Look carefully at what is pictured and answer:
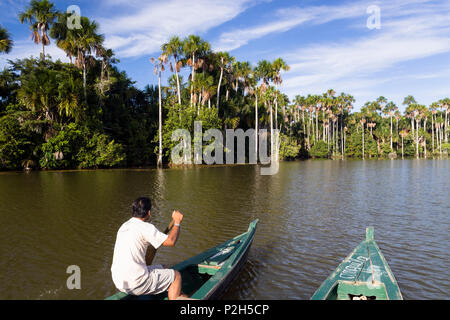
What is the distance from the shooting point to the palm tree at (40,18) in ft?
111

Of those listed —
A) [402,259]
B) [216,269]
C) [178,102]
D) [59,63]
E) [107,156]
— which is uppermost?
[59,63]

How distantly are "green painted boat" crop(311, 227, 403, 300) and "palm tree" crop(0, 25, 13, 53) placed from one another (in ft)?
122

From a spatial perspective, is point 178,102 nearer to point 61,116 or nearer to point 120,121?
point 120,121

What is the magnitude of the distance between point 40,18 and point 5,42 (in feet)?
16.3

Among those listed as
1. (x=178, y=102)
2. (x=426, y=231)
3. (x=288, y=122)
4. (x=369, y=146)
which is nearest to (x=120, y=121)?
(x=178, y=102)

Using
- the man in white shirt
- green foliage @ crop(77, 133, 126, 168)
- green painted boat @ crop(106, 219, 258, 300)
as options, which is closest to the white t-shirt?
the man in white shirt

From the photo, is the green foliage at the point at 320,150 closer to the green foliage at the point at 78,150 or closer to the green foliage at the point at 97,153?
the green foliage at the point at 78,150

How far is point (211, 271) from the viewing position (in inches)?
222

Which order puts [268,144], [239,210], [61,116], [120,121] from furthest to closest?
[268,144] < [120,121] < [61,116] < [239,210]

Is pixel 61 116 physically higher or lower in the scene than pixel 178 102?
lower

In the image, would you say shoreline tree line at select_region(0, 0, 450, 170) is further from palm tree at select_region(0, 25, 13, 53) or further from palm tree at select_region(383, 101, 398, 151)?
palm tree at select_region(383, 101, 398, 151)

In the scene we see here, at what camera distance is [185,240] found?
8.88m

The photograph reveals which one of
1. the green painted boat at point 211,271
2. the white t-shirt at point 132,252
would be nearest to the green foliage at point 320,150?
the green painted boat at point 211,271

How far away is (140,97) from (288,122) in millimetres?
39948
